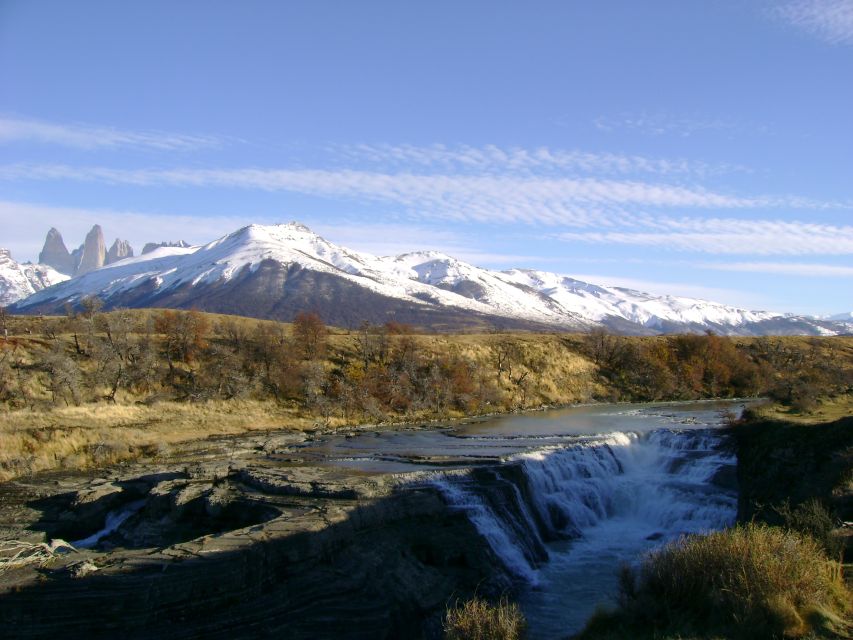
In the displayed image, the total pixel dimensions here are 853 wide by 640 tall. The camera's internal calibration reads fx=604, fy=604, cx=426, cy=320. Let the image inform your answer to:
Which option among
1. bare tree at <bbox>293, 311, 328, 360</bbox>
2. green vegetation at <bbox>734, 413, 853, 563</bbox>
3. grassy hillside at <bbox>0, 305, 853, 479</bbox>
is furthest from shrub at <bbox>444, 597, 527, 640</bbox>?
bare tree at <bbox>293, 311, 328, 360</bbox>

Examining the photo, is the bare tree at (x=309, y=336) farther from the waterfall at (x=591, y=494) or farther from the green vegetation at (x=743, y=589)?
the green vegetation at (x=743, y=589)

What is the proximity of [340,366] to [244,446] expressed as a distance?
902 inches

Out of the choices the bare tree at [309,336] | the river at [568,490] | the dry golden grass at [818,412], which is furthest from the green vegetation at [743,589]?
the bare tree at [309,336]

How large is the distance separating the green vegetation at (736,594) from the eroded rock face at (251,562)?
718 cm

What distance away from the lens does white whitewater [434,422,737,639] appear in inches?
819

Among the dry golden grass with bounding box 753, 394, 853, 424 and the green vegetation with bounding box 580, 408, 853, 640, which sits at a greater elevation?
the dry golden grass with bounding box 753, 394, 853, 424

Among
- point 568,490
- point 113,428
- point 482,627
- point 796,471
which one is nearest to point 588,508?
point 568,490

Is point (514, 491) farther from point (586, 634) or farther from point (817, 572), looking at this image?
point (817, 572)

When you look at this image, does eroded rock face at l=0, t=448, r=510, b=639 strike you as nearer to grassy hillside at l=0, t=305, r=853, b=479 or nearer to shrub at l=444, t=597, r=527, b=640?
shrub at l=444, t=597, r=527, b=640

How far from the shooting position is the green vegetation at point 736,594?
1020 cm

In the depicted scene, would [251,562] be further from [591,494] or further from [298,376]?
[298,376]

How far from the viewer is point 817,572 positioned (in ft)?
36.0

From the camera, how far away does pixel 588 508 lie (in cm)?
2895

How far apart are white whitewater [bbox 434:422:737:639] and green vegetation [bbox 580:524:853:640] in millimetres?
5948
